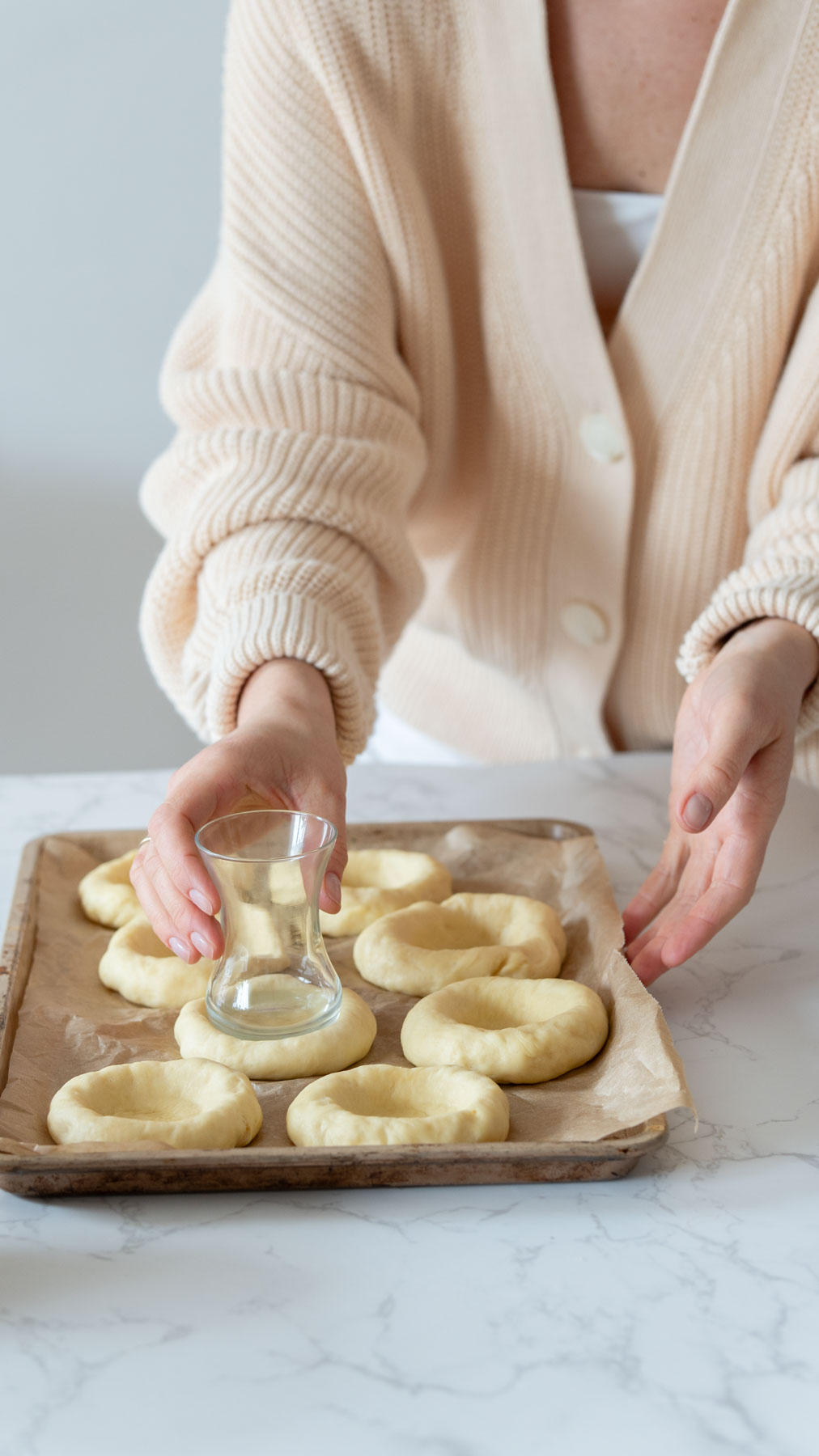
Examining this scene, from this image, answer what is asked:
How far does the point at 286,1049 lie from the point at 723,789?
371mm

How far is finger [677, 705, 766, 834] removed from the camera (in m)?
0.94

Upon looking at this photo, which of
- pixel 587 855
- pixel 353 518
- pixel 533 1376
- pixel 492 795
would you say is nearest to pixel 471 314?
pixel 353 518

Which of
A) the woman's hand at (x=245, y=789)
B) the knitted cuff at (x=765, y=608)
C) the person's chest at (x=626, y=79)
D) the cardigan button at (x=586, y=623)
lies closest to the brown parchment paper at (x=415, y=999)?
the woman's hand at (x=245, y=789)

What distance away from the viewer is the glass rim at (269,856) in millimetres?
915

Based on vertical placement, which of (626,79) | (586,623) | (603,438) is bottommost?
(586,623)

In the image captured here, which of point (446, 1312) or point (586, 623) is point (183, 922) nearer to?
point (446, 1312)

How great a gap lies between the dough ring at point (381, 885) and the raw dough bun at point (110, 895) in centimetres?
17

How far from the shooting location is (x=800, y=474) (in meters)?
1.35

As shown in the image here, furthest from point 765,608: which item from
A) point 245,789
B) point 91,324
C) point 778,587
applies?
point 91,324

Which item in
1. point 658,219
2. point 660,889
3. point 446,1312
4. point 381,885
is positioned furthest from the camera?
point 658,219

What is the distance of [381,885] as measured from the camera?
125 cm

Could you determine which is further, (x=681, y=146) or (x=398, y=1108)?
(x=681, y=146)

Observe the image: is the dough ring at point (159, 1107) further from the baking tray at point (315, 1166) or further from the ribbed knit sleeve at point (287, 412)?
the ribbed knit sleeve at point (287, 412)

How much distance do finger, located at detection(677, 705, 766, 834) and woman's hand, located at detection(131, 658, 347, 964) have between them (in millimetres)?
271
